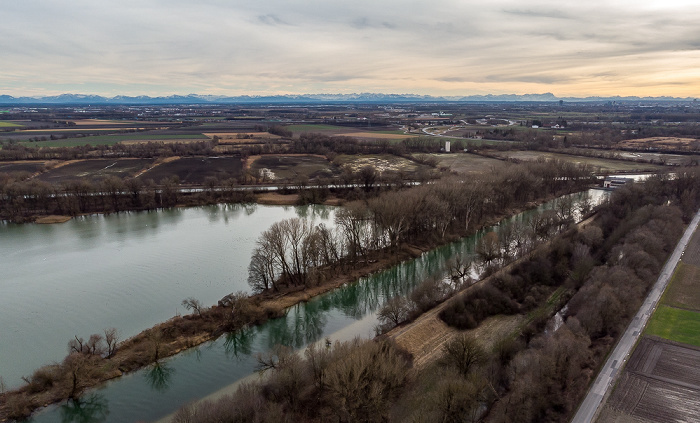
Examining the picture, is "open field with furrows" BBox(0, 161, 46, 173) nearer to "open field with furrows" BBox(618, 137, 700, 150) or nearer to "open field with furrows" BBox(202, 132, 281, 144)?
"open field with furrows" BBox(202, 132, 281, 144)

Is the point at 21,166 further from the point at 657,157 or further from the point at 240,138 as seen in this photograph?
the point at 657,157

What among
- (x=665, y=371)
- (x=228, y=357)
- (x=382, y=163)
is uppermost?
(x=382, y=163)

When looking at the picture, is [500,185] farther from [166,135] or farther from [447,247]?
[166,135]

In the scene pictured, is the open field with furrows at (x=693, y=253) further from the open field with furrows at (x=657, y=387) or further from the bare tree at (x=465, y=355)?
the bare tree at (x=465, y=355)

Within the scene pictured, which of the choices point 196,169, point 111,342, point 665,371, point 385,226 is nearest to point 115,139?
point 196,169

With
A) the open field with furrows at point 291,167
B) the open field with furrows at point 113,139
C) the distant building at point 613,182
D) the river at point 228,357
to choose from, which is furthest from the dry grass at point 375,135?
the river at point 228,357

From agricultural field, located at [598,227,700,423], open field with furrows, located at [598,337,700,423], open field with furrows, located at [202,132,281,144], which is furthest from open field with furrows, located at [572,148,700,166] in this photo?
open field with furrows, located at [202,132,281,144]

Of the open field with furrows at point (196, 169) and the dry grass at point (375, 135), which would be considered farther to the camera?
the dry grass at point (375, 135)
